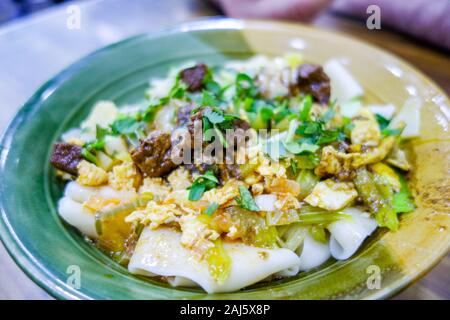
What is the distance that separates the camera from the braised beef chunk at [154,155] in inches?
92.0

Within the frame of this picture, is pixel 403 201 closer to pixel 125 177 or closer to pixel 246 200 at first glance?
pixel 246 200

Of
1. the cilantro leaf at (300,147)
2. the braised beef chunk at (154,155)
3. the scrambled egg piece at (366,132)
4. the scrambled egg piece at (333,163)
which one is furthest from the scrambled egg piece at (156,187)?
the scrambled egg piece at (366,132)

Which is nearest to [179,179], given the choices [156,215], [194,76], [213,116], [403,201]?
[156,215]

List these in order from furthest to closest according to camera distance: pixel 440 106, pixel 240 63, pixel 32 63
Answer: pixel 32 63
pixel 240 63
pixel 440 106

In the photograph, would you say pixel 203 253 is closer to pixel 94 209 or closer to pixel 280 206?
pixel 280 206

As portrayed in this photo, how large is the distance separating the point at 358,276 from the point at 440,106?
1292 mm

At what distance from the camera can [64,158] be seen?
8.03ft

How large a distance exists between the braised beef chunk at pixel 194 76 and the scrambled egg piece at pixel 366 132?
1034 millimetres

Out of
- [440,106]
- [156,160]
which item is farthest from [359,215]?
[156,160]

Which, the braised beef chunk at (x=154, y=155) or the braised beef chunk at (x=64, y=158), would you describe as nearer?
the braised beef chunk at (x=154, y=155)

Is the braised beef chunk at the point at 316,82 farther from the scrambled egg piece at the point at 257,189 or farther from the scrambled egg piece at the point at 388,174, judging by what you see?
the scrambled egg piece at the point at 257,189

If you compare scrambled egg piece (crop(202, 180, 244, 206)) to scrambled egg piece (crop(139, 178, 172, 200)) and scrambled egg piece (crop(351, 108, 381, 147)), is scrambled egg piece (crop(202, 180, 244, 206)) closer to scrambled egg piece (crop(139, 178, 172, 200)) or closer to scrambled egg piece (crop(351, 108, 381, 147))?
scrambled egg piece (crop(139, 178, 172, 200))

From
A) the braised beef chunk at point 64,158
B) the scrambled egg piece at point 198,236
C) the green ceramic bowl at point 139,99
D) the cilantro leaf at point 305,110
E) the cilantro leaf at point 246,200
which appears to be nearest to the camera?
the green ceramic bowl at point 139,99

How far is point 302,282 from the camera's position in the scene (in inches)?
75.4
